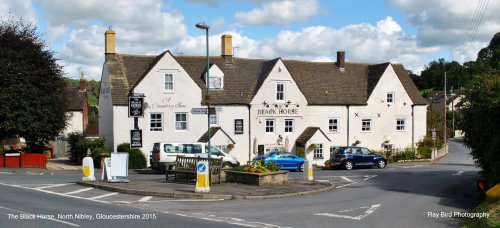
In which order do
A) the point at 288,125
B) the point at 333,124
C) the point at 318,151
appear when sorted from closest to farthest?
the point at 318,151
the point at 288,125
the point at 333,124

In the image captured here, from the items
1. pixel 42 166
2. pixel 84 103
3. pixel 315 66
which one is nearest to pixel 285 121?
pixel 315 66

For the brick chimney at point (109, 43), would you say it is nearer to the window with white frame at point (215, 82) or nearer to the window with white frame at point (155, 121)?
the window with white frame at point (155, 121)

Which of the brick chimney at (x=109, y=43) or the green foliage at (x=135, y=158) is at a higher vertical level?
the brick chimney at (x=109, y=43)

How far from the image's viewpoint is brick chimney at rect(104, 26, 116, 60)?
39875mm

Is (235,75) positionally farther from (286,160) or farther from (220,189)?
(220,189)

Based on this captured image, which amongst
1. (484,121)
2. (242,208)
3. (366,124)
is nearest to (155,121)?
(366,124)

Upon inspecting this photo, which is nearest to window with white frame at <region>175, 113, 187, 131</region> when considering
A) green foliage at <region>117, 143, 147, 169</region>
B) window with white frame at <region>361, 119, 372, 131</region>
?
green foliage at <region>117, 143, 147, 169</region>

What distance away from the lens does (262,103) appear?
136 feet

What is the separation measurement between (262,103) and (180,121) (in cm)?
664

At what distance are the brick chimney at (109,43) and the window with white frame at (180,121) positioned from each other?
6867mm

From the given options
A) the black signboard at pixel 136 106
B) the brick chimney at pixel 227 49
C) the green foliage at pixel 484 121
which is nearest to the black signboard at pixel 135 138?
the black signboard at pixel 136 106

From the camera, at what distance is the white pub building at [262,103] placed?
38.4m

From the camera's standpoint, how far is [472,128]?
70.3 feet

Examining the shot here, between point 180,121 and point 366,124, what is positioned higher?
point 180,121
